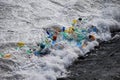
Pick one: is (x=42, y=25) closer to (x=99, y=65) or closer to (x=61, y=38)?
(x=61, y=38)

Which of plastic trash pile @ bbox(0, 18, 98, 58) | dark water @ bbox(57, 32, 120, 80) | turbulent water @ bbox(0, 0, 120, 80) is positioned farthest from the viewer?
plastic trash pile @ bbox(0, 18, 98, 58)

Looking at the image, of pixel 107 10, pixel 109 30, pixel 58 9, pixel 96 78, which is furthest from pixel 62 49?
pixel 107 10

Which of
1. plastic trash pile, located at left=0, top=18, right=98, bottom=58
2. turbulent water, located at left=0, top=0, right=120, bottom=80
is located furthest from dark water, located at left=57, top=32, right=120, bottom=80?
plastic trash pile, located at left=0, top=18, right=98, bottom=58

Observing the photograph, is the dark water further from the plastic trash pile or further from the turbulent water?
the plastic trash pile

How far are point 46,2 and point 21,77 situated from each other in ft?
17.2

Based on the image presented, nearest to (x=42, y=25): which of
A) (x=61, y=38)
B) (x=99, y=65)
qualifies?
(x=61, y=38)

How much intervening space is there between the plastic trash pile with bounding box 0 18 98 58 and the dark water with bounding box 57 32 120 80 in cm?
61

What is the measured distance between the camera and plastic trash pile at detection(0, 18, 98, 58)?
7762 millimetres

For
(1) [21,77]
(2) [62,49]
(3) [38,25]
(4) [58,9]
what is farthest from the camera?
(4) [58,9]

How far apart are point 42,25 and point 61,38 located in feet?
3.24

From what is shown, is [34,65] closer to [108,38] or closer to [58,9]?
[108,38]

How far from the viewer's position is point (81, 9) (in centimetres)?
1141

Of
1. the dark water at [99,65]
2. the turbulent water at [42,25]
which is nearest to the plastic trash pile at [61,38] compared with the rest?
the turbulent water at [42,25]

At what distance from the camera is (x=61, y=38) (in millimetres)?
8680
